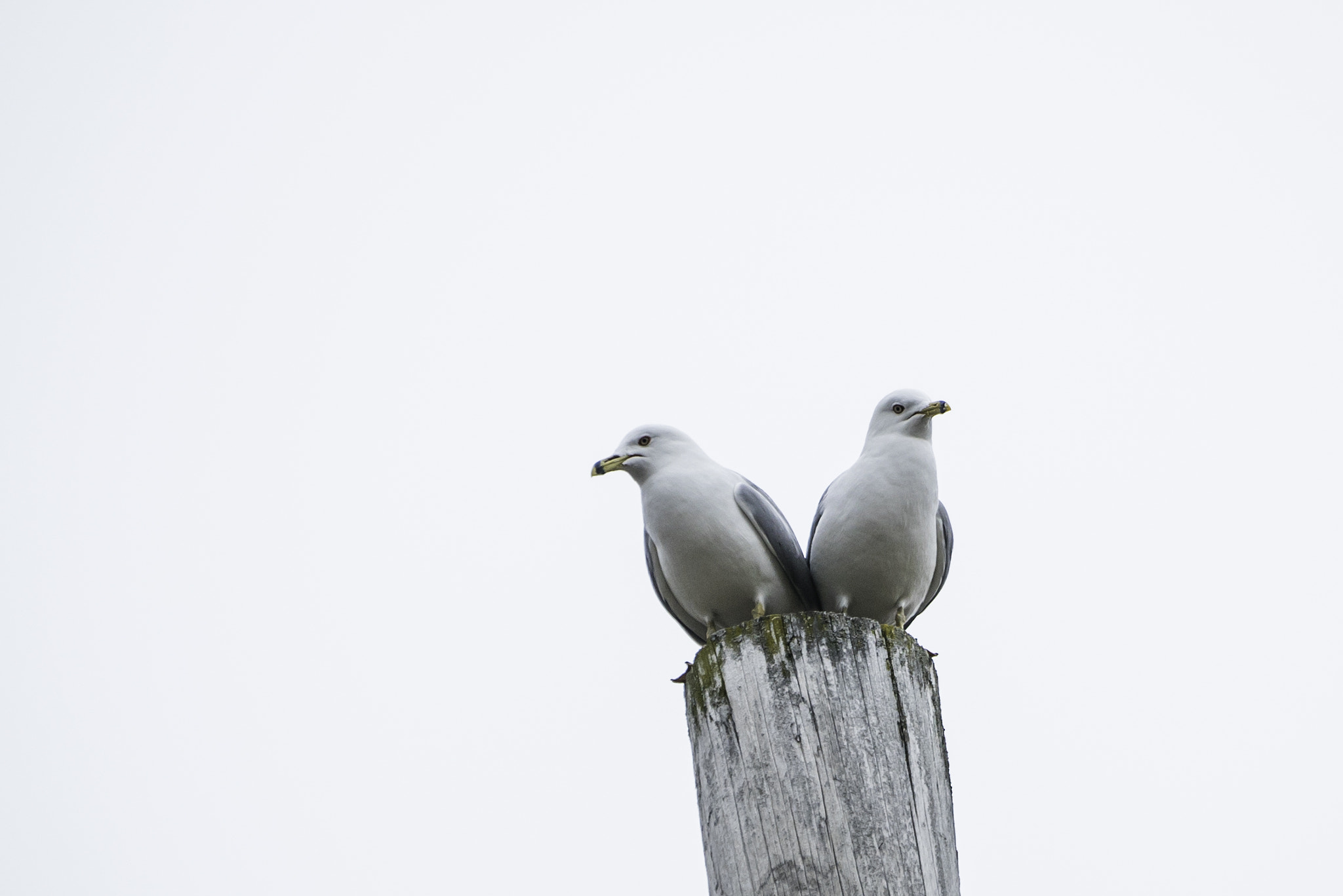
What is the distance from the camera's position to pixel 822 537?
493 cm

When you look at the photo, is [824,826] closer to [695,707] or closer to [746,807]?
[746,807]

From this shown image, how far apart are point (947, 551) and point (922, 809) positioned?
216cm

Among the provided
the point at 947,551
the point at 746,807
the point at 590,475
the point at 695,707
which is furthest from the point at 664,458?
the point at 746,807

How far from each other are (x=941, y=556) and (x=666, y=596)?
1292 mm

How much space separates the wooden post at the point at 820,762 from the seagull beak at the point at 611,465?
68.2 inches

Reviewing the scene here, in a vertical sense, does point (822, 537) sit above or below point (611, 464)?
below

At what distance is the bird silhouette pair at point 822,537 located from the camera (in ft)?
15.9

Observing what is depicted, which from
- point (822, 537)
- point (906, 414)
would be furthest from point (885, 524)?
point (906, 414)

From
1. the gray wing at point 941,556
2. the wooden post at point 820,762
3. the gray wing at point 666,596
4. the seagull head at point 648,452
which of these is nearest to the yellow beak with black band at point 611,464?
the seagull head at point 648,452

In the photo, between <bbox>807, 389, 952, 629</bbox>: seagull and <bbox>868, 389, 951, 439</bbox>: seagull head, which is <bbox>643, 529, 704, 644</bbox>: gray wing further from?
<bbox>868, 389, 951, 439</bbox>: seagull head

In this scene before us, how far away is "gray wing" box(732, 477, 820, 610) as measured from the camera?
500 centimetres

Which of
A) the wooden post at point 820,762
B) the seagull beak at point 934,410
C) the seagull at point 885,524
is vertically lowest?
the wooden post at point 820,762

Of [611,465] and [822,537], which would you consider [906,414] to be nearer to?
[822,537]

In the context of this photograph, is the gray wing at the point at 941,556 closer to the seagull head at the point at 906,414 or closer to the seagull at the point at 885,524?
the seagull at the point at 885,524
